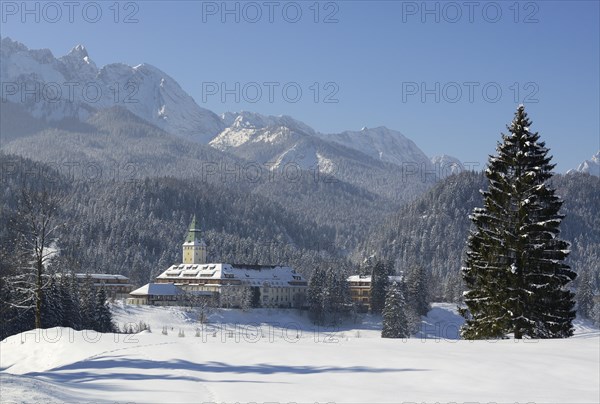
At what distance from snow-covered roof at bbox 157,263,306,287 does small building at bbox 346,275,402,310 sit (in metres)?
13.5

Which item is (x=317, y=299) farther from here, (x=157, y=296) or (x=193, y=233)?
(x=193, y=233)

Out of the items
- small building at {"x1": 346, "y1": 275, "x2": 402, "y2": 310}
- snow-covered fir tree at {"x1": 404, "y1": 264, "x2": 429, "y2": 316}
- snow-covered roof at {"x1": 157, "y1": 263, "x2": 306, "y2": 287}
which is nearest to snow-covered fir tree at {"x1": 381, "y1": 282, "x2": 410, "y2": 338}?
snow-covered fir tree at {"x1": 404, "y1": 264, "x2": 429, "y2": 316}

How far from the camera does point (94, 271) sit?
171875 mm

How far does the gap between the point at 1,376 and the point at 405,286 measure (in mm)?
116356

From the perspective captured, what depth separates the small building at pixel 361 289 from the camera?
132775mm

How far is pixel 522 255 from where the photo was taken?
1051 inches

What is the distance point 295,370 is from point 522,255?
1329cm

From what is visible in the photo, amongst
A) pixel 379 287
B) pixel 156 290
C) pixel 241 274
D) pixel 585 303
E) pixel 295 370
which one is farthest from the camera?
pixel 241 274

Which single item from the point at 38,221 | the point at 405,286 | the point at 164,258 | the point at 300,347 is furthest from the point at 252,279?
the point at 300,347

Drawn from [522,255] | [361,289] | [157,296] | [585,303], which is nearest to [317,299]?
[361,289]

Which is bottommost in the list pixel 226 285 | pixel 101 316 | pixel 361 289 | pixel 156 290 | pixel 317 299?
pixel 101 316

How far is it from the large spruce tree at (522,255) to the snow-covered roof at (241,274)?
11987 centimetres

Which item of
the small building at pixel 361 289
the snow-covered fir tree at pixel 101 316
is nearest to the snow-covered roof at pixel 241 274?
the small building at pixel 361 289

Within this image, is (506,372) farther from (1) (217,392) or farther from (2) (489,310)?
(2) (489,310)
